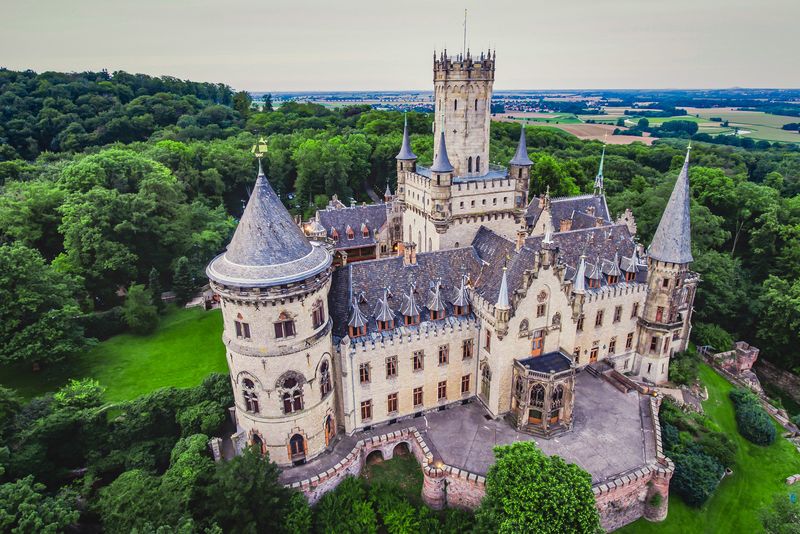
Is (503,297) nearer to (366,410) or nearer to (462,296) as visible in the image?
(462,296)

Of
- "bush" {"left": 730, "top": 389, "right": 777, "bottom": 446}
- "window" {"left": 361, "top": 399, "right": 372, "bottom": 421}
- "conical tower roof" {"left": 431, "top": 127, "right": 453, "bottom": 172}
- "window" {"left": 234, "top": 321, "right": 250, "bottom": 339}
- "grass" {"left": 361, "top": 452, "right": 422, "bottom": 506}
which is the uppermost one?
"conical tower roof" {"left": 431, "top": 127, "right": 453, "bottom": 172}

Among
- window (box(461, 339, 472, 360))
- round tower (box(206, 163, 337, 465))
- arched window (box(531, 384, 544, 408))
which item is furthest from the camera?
window (box(461, 339, 472, 360))

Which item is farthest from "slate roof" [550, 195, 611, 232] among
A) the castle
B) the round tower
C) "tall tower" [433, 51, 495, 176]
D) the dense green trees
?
the round tower

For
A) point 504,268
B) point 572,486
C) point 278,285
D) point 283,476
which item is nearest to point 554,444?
point 572,486

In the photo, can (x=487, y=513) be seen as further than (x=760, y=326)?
No

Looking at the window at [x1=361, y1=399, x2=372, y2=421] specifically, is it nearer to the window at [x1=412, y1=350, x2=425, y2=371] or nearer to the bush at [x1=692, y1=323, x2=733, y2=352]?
the window at [x1=412, y1=350, x2=425, y2=371]

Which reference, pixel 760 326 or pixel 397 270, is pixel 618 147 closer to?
pixel 760 326

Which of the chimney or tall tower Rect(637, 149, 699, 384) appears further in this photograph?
tall tower Rect(637, 149, 699, 384)
